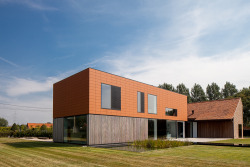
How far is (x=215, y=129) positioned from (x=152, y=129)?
9.79 metres

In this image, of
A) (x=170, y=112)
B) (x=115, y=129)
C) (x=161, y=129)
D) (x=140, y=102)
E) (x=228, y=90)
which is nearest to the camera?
(x=115, y=129)

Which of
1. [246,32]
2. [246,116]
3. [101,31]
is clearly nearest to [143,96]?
[101,31]

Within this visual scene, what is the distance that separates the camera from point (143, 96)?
2064cm

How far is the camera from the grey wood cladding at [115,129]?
607 inches

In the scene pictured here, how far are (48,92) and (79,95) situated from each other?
55.1ft

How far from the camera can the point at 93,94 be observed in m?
15.5

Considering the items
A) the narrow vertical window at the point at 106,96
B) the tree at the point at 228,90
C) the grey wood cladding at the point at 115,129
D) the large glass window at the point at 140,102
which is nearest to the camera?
the grey wood cladding at the point at 115,129

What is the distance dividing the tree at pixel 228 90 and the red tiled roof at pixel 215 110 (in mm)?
30013

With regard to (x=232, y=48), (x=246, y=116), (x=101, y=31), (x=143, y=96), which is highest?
(x=101, y=31)

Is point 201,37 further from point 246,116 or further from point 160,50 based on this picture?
point 246,116

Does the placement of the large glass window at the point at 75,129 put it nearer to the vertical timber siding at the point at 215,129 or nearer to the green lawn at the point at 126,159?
the green lawn at the point at 126,159

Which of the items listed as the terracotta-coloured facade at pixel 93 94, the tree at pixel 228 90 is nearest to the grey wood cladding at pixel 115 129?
the terracotta-coloured facade at pixel 93 94

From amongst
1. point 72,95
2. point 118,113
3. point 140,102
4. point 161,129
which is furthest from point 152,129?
point 72,95

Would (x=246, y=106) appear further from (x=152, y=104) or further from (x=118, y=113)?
(x=118, y=113)
